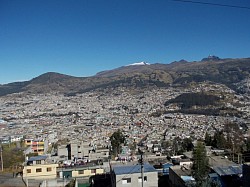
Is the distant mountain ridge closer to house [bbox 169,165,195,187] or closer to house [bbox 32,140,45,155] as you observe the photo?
house [bbox 32,140,45,155]

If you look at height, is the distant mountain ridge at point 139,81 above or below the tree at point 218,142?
above

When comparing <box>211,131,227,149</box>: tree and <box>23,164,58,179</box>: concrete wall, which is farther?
<box>211,131,227,149</box>: tree

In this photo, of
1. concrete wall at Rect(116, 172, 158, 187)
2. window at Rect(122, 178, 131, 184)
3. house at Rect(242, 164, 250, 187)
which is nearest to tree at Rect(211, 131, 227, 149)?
concrete wall at Rect(116, 172, 158, 187)

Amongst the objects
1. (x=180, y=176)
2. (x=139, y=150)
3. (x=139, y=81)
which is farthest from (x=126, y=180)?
(x=139, y=81)

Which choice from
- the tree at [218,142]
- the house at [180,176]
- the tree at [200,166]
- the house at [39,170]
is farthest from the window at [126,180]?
the tree at [218,142]

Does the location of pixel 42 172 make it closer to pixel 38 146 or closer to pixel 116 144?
pixel 116 144

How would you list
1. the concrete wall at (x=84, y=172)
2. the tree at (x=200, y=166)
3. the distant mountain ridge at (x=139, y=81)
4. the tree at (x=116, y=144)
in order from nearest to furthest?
1. the tree at (x=200, y=166)
2. the concrete wall at (x=84, y=172)
3. the tree at (x=116, y=144)
4. the distant mountain ridge at (x=139, y=81)

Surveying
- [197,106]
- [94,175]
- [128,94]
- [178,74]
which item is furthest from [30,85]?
[94,175]

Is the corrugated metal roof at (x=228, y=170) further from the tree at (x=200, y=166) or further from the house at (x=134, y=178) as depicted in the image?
the house at (x=134, y=178)

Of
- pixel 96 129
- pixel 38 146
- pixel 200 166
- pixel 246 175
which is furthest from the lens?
pixel 96 129
